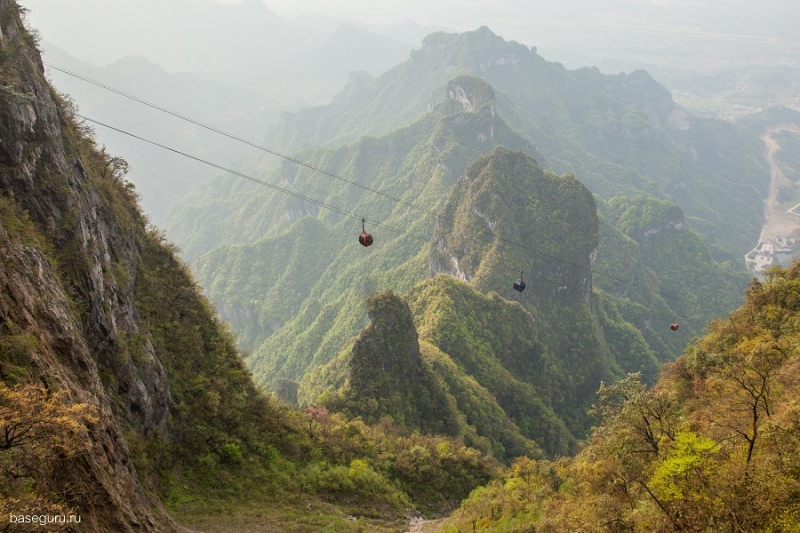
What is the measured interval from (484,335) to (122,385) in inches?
1705

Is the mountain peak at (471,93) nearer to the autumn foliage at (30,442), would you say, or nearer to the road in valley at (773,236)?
the road in valley at (773,236)

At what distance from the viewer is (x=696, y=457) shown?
9195mm

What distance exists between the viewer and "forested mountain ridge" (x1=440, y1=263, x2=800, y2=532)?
8266 millimetres

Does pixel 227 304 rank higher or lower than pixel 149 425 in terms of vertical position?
higher

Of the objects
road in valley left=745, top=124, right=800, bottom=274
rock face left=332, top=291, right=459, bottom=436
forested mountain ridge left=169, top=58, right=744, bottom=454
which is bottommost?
rock face left=332, top=291, right=459, bottom=436

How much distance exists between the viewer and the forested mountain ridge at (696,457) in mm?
8266

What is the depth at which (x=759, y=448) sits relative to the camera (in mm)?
9844

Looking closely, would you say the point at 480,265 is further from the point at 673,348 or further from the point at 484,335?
the point at 673,348

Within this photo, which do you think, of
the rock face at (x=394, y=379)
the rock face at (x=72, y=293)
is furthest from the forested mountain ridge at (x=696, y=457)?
the rock face at (x=394, y=379)

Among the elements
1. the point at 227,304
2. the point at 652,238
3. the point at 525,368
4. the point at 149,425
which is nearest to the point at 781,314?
the point at 149,425

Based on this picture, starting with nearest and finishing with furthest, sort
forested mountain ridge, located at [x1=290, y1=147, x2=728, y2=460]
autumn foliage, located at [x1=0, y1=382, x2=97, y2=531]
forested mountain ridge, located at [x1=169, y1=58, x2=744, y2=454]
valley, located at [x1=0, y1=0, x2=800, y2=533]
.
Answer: autumn foliage, located at [x1=0, y1=382, x2=97, y2=531]
valley, located at [x1=0, y1=0, x2=800, y2=533]
forested mountain ridge, located at [x1=290, y1=147, x2=728, y2=460]
forested mountain ridge, located at [x1=169, y1=58, x2=744, y2=454]

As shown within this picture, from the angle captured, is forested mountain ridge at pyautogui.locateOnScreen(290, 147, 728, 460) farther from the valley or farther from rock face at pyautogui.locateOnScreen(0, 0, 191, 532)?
rock face at pyautogui.locateOnScreen(0, 0, 191, 532)

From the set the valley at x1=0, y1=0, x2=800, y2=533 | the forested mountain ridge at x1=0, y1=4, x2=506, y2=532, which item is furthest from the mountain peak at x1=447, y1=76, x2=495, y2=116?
the forested mountain ridge at x1=0, y1=4, x2=506, y2=532

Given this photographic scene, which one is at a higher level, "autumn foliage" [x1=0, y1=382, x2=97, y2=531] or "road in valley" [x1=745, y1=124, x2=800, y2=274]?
"road in valley" [x1=745, y1=124, x2=800, y2=274]
